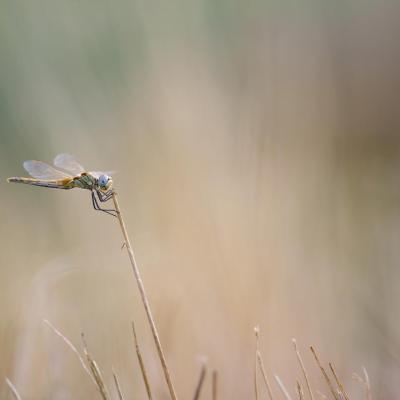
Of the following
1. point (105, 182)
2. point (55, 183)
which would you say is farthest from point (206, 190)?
point (105, 182)

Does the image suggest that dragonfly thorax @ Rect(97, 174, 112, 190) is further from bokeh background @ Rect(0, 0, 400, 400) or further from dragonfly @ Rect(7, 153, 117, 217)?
bokeh background @ Rect(0, 0, 400, 400)

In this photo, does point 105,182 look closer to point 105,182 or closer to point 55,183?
point 105,182

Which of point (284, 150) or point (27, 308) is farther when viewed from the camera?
point (284, 150)

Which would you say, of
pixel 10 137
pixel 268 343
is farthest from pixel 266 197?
pixel 10 137

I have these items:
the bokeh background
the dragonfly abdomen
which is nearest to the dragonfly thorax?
the dragonfly abdomen

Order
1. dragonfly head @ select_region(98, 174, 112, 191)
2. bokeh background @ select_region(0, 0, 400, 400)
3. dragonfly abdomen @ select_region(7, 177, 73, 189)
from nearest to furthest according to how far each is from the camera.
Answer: dragonfly head @ select_region(98, 174, 112, 191)
dragonfly abdomen @ select_region(7, 177, 73, 189)
bokeh background @ select_region(0, 0, 400, 400)

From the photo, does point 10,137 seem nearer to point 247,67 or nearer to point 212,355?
point 247,67

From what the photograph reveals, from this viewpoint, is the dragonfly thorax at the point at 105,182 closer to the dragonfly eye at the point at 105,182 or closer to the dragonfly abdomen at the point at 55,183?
the dragonfly eye at the point at 105,182

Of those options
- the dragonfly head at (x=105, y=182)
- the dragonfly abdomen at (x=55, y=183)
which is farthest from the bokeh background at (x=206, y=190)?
the dragonfly head at (x=105, y=182)
